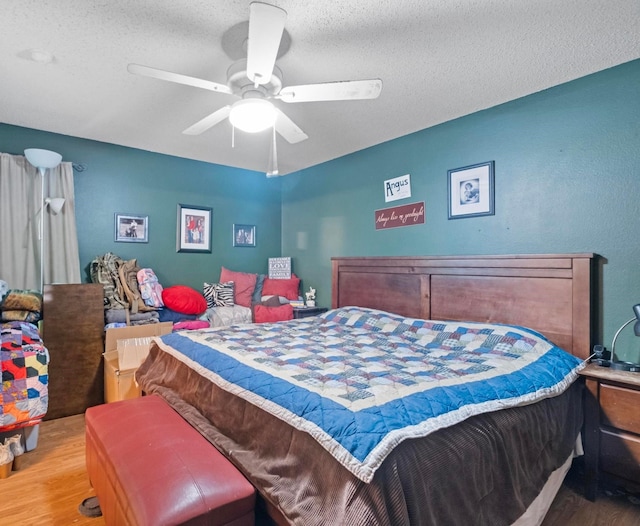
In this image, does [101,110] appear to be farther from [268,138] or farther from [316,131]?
[316,131]

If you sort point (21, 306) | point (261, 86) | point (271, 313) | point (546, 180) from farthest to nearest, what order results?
point (271, 313) → point (21, 306) → point (546, 180) → point (261, 86)

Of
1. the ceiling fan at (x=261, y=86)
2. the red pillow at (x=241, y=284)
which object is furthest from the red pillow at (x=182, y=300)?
the ceiling fan at (x=261, y=86)

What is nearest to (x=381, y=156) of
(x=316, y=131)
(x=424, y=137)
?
(x=424, y=137)

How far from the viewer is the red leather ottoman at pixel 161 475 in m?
1.16

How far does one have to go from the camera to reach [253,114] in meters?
1.95

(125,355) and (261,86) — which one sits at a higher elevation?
(261,86)

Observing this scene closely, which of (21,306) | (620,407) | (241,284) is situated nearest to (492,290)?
(620,407)

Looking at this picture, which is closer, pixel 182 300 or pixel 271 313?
pixel 182 300

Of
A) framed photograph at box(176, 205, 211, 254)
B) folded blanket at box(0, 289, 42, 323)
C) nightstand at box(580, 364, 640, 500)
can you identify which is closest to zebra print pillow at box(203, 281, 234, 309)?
framed photograph at box(176, 205, 211, 254)

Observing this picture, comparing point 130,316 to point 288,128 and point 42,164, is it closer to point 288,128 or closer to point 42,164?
point 42,164

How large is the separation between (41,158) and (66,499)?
247cm

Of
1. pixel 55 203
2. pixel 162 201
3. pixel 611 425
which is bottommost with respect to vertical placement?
pixel 611 425

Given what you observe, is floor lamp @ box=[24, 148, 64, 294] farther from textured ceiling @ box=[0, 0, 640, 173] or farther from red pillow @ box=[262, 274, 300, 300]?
red pillow @ box=[262, 274, 300, 300]

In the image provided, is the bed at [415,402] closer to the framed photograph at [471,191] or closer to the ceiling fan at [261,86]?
the framed photograph at [471,191]
